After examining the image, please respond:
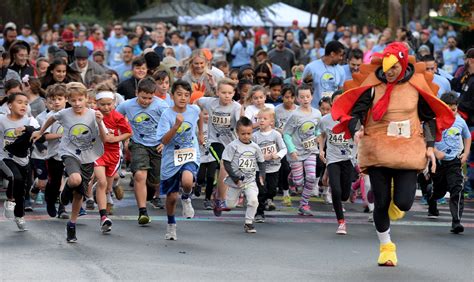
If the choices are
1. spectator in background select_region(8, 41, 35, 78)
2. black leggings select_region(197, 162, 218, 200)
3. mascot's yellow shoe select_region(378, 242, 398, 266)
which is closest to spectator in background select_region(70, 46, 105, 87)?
spectator in background select_region(8, 41, 35, 78)

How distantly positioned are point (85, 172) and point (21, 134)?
0.84 meters

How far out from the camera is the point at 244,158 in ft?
41.5

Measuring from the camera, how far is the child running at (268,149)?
536 inches

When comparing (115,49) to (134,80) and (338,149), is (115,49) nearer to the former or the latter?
(134,80)

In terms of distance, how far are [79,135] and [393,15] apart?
527 inches

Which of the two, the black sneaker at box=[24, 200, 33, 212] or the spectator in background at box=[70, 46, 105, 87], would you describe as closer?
the black sneaker at box=[24, 200, 33, 212]

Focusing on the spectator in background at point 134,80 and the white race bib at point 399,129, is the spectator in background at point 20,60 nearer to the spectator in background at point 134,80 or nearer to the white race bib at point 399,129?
the spectator in background at point 134,80

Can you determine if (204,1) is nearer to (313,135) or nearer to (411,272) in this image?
(313,135)

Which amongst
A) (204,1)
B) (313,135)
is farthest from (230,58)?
(313,135)

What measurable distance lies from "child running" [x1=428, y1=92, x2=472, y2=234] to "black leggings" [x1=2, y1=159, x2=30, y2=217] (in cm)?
439

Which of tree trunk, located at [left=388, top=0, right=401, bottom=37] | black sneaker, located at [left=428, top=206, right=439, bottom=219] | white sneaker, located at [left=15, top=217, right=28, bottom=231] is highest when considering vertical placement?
tree trunk, located at [left=388, top=0, right=401, bottom=37]

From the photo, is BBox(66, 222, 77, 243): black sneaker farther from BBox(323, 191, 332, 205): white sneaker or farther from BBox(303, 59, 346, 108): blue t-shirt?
BBox(303, 59, 346, 108): blue t-shirt

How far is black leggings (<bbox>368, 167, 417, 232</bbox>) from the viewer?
10.2 metres

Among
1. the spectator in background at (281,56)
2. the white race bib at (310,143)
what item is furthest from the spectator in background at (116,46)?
the white race bib at (310,143)
